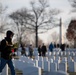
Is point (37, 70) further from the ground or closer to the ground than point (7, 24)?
closer to the ground

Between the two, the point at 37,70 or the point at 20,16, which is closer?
the point at 37,70

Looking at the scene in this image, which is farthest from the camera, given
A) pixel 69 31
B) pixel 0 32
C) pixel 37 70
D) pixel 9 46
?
pixel 69 31

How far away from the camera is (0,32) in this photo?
52.3m

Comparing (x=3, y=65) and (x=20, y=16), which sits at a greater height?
(x=20, y=16)

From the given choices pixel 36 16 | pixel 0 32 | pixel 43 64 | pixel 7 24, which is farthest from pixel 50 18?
pixel 43 64

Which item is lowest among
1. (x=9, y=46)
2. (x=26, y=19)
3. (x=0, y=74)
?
(x=0, y=74)

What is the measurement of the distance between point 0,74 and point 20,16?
51.1 m

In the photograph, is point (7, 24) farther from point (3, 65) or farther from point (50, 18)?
point (3, 65)

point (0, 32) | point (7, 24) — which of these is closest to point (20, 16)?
point (7, 24)

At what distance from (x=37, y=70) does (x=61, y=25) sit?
5516 centimetres

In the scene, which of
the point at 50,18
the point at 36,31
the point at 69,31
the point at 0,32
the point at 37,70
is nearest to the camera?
the point at 37,70

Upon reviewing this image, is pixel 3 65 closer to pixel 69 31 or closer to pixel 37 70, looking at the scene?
pixel 37 70

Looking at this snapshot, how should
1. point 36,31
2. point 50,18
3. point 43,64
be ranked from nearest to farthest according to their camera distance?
point 43,64, point 36,31, point 50,18

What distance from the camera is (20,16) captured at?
64312 millimetres
